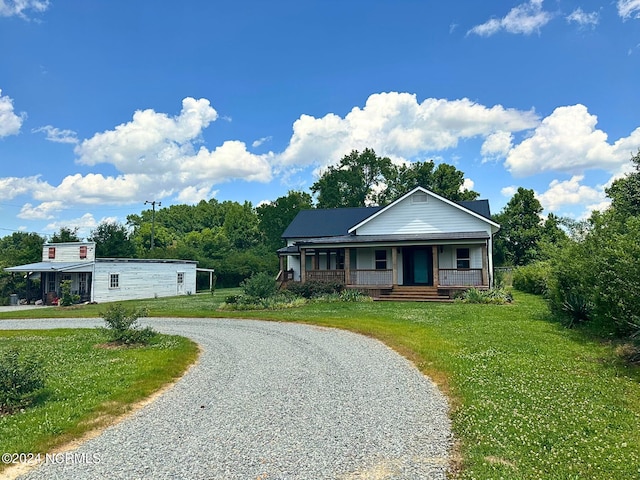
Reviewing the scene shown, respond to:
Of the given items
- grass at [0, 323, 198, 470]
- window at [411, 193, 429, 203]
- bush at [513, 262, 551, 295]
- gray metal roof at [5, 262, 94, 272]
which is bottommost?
grass at [0, 323, 198, 470]

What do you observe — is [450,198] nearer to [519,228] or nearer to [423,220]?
[519,228]

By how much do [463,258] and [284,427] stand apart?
20.0 m

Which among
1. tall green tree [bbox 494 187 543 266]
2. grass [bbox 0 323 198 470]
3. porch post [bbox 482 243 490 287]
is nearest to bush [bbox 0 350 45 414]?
grass [bbox 0 323 198 470]

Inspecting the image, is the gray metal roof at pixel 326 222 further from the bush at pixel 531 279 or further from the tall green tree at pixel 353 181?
the tall green tree at pixel 353 181

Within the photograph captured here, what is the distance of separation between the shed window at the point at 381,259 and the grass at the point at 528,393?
36.1ft

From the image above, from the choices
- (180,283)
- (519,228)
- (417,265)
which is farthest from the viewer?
(519,228)

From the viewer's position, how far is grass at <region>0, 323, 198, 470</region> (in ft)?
17.1

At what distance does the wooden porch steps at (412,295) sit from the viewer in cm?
2112

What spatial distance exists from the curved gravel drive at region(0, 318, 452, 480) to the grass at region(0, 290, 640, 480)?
1.32 feet

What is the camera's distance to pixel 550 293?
14383 millimetres

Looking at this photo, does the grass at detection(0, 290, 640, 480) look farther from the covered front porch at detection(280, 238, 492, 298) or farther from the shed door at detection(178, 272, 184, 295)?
the shed door at detection(178, 272, 184, 295)

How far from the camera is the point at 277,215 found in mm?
58406

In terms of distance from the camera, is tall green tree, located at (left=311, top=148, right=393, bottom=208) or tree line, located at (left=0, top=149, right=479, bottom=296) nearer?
tree line, located at (left=0, top=149, right=479, bottom=296)

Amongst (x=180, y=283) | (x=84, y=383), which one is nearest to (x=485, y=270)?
(x=84, y=383)
